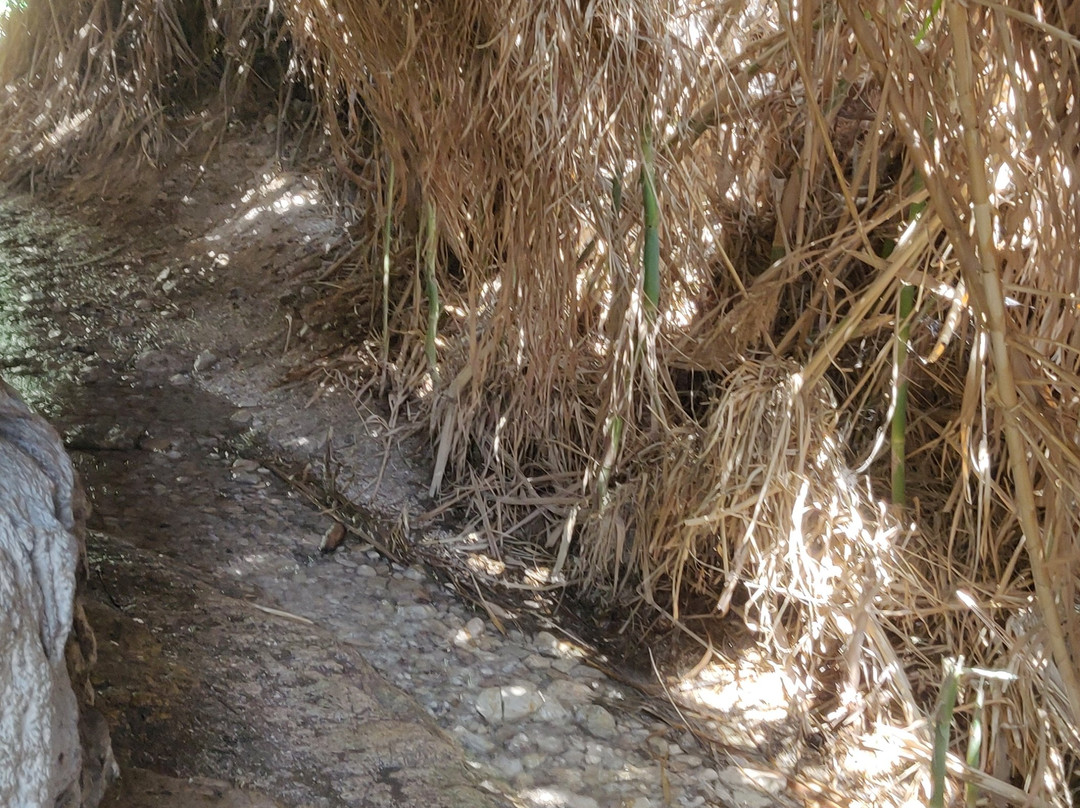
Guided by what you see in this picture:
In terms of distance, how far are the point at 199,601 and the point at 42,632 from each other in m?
0.82

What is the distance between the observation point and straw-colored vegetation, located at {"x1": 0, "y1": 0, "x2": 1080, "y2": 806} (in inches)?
81.0

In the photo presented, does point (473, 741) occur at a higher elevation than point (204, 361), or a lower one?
lower

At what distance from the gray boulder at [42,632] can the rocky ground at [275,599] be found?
0.23 meters

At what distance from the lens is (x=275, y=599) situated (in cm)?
232

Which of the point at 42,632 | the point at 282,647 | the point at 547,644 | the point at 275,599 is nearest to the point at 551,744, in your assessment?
the point at 547,644

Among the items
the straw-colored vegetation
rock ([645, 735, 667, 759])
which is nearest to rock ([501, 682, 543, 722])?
rock ([645, 735, 667, 759])

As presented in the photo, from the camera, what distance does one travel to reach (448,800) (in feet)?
6.07

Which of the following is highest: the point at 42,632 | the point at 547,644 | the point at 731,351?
the point at 731,351

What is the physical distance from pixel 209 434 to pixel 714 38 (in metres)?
1.84

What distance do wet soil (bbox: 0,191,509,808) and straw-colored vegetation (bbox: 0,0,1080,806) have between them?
0.58 meters

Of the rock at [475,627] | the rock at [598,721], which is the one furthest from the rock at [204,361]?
the rock at [598,721]

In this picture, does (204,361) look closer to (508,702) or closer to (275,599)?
(275,599)

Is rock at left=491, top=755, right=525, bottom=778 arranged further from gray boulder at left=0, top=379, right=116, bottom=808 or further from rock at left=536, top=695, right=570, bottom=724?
gray boulder at left=0, top=379, right=116, bottom=808

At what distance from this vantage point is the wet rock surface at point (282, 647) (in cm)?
185
